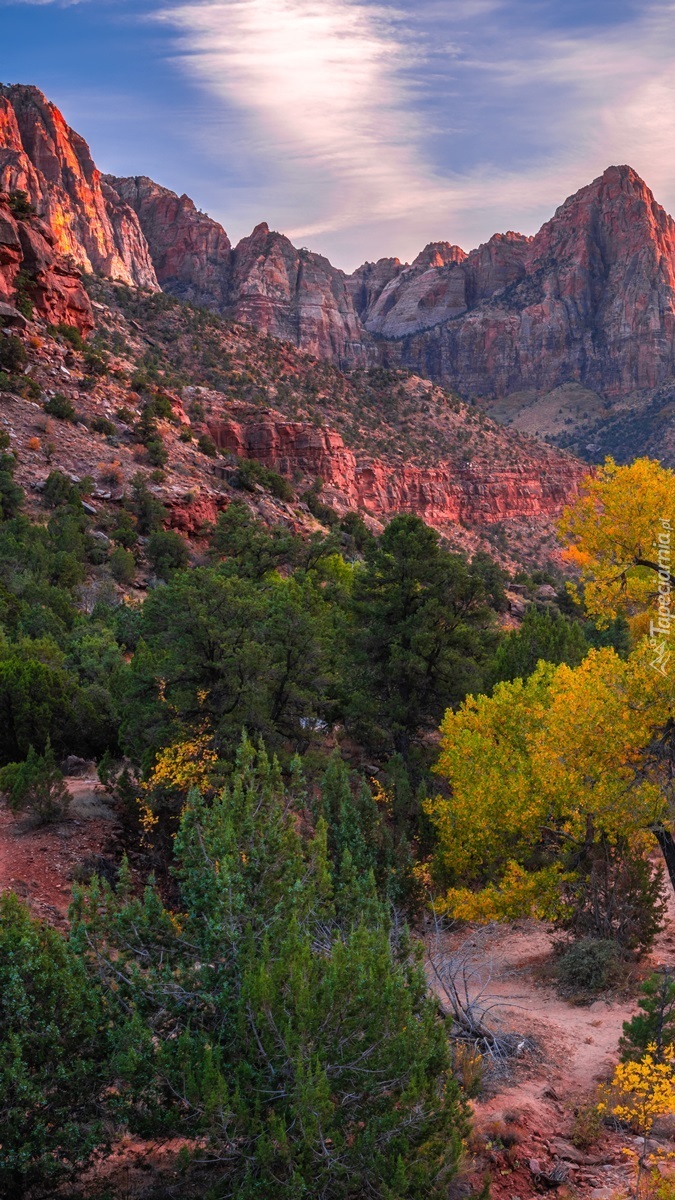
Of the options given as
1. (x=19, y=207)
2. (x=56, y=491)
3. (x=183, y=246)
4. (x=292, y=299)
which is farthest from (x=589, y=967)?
(x=292, y=299)

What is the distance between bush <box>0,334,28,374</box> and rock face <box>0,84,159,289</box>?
64.0m

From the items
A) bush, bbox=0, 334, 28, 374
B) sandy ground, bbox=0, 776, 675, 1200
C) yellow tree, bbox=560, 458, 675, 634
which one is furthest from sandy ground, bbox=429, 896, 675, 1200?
bush, bbox=0, 334, 28, 374

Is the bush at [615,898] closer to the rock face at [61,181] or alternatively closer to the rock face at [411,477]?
the rock face at [411,477]

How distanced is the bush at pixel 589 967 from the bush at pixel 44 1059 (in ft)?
28.6

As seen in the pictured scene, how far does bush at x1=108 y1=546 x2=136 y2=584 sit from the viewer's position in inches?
1538

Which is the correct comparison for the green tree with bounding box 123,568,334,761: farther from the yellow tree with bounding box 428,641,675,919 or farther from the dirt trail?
the yellow tree with bounding box 428,641,675,919

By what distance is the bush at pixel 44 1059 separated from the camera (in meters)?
6.14

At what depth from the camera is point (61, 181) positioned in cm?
12231

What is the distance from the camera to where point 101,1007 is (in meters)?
6.98

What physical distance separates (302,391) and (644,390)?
333 ft

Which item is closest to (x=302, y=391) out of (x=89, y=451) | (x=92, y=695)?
(x=89, y=451)

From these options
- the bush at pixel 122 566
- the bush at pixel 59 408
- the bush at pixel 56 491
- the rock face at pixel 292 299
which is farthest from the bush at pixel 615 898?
the rock face at pixel 292 299

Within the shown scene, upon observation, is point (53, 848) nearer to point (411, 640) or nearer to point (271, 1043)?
point (271, 1043)

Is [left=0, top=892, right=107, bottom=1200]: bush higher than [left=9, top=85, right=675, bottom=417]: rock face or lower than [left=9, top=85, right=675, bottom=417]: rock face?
lower
